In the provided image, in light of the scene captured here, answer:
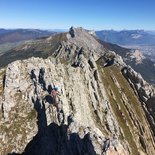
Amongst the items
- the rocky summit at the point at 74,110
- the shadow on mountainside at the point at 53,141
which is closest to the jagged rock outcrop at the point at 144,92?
the rocky summit at the point at 74,110

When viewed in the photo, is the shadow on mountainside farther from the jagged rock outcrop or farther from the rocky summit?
the jagged rock outcrop

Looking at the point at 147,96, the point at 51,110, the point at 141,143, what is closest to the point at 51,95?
the point at 51,110

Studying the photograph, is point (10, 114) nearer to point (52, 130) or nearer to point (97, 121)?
point (52, 130)

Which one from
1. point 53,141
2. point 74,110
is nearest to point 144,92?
A: point 74,110

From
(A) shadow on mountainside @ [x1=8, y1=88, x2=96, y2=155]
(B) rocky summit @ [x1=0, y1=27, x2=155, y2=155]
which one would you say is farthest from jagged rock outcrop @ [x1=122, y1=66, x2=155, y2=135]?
(A) shadow on mountainside @ [x1=8, y1=88, x2=96, y2=155]

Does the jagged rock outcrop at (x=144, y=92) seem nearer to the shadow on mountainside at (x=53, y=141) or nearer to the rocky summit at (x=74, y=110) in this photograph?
the rocky summit at (x=74, y=110)

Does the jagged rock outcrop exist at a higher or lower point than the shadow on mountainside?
lower

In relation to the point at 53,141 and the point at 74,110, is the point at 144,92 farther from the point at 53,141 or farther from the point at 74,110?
the point at 53,141

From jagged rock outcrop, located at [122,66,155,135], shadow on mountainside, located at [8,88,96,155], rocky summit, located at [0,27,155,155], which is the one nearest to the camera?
shadow on mountainside, located at [8,88,96,155]
